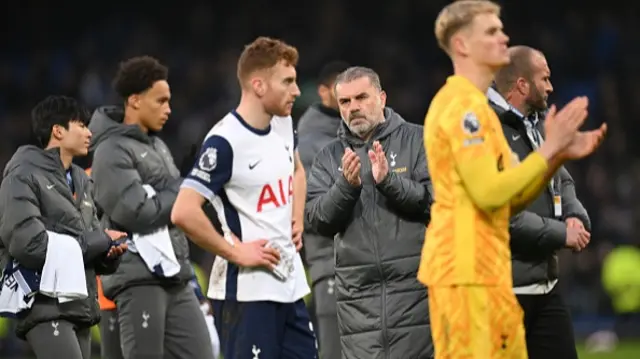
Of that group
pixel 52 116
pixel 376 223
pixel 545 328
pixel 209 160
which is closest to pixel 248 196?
pixel 209 160

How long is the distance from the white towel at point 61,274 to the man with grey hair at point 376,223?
1.38 m

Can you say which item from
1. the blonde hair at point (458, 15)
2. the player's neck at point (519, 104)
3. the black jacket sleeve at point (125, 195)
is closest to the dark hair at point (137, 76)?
the black jacket sleeve at point (125, 195)

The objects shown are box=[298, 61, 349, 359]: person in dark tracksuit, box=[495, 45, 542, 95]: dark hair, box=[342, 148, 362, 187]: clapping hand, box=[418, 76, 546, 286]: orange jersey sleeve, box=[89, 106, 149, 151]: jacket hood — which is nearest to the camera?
box=[418, 76, 546, 286]: orange jersey sleeve

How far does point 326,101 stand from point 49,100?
2.62 m

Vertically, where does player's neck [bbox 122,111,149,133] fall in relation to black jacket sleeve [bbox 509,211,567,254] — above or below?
above

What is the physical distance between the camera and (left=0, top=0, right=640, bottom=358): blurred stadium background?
20484 mm

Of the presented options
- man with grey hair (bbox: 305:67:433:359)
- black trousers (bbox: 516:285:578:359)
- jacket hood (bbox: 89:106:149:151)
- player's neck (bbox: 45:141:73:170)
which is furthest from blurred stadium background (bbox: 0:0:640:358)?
black trousers (bbox: 516:285:578:359)

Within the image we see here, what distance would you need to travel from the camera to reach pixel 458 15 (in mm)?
5980

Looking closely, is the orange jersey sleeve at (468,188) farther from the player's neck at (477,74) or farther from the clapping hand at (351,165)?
the clapping hand at (351,165)

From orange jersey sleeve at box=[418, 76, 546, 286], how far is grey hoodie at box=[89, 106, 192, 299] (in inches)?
128

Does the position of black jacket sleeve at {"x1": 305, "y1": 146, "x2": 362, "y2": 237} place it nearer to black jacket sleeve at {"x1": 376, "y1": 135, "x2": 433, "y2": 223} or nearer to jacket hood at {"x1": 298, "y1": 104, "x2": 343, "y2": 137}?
black jacket sleeve at {"x1": 376, "y1": 135, "x2": 433, "y2": 223}

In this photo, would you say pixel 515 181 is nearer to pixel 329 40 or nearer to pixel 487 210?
pixel 487 210

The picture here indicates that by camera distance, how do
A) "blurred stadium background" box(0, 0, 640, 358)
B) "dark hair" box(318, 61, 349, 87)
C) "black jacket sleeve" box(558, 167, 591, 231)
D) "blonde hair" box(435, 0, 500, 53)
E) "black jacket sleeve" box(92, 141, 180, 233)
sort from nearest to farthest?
"blonde hair" box(435, 0, 500, 53) < "black jacket sleeve" box(558, 167, 591, 231) < "black jacket sleeve" box(92, 141, 180, 233) < "dark hair" box(318, 61, 349, 87) < "blurred stadium background" box(0, 0, 640, 358)

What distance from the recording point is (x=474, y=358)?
5.81 m
